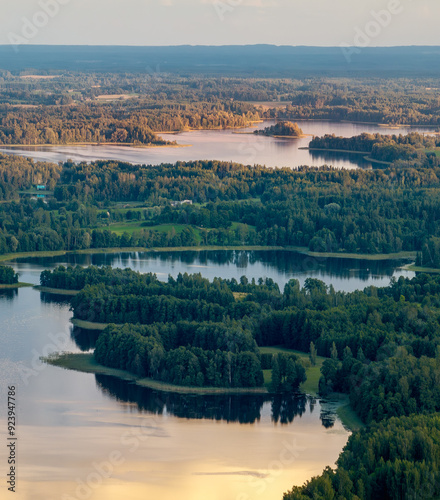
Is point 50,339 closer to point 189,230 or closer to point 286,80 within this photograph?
point 189,230

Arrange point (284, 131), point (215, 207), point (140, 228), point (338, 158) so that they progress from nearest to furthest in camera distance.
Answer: point (140, 228)
point (215, 207)
point (338, 158)
point (284, 131)

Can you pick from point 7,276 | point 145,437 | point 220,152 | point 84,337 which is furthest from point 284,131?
point 145,437

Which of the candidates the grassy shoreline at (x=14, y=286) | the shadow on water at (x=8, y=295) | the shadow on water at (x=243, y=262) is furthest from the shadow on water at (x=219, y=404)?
the shadow on water at (x=243, y=262)

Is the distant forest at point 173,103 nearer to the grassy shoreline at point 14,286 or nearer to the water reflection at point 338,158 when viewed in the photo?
the water reflection at point 338,158

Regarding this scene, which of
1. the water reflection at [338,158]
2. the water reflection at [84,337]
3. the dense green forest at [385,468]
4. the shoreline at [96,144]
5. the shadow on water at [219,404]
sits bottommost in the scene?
the shoreline at [96,144]

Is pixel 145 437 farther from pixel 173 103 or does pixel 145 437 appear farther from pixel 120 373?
pixel 173 103
